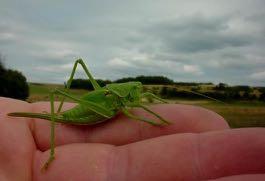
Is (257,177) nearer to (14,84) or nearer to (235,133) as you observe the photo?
(235,133)

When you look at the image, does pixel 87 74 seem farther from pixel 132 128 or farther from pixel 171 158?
pixel 171 158

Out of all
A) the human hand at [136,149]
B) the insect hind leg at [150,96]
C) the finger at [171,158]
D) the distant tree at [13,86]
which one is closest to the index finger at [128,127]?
the human hand at [136,149]

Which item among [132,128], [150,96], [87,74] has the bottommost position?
[132,128]

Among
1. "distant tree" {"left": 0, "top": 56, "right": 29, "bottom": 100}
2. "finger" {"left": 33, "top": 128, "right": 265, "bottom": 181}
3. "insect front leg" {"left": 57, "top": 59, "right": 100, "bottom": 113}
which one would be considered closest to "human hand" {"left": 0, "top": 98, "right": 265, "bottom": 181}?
"finger" {"left": 33, "top": 128, "right": 265, "bottom": 181}

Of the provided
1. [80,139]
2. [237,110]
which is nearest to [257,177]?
[80,139]

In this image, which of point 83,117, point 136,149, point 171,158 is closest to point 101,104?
point 83,117

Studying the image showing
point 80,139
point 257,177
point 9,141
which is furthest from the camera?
point 80,139
